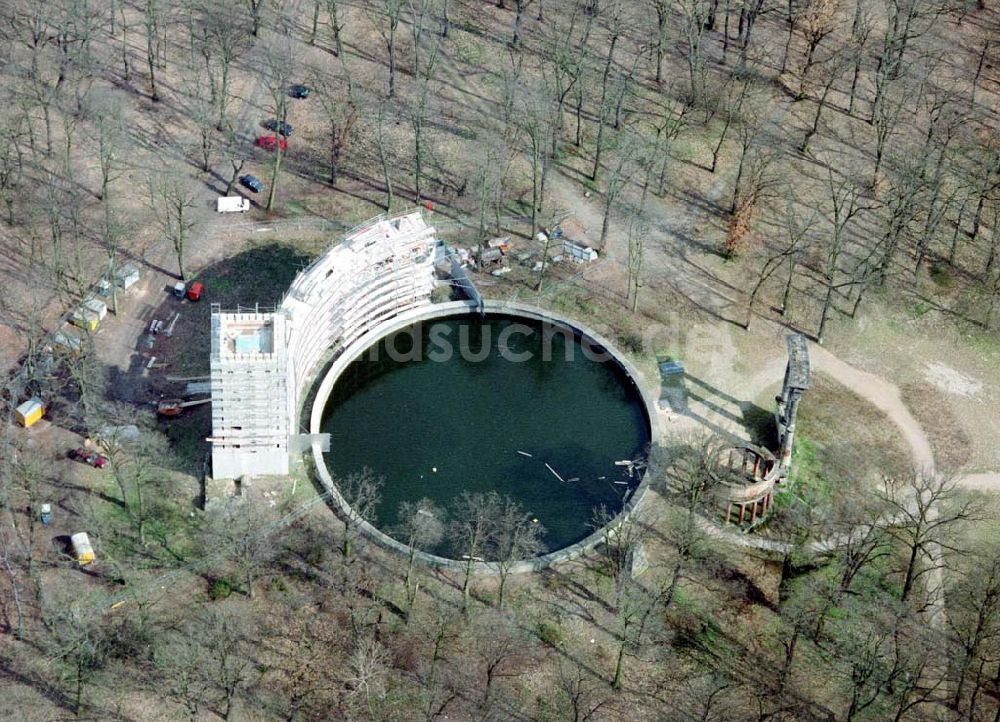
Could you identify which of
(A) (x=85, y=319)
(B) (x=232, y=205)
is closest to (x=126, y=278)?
(A) (x=85, y=319)

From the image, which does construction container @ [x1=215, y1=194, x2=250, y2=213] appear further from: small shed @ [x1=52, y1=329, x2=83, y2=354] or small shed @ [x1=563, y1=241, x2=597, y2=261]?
small shed @ [x1=563, y1=241, x2=597, y2=261]

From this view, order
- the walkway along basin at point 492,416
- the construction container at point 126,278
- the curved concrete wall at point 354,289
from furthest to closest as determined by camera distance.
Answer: the construction container at point 126,278 → the curved concrete wall at point 354,289 → the walkway along basin at point 492,416

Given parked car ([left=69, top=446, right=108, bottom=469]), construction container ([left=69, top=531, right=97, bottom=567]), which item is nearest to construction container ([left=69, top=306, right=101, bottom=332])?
parked car ([left=69, top=446, right=108, bottom=469])

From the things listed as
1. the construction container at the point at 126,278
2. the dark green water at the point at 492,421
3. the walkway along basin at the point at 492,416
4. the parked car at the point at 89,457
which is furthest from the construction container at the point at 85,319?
the dark green water at the point at 492,421

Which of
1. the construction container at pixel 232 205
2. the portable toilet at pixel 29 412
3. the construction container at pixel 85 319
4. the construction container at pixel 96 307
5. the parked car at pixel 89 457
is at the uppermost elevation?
the construction container at pixel 232 205

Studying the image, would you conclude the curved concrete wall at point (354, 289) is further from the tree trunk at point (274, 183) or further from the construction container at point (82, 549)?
the construction container at point (82, 549)

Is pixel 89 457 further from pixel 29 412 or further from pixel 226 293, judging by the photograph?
pixel 226 293
